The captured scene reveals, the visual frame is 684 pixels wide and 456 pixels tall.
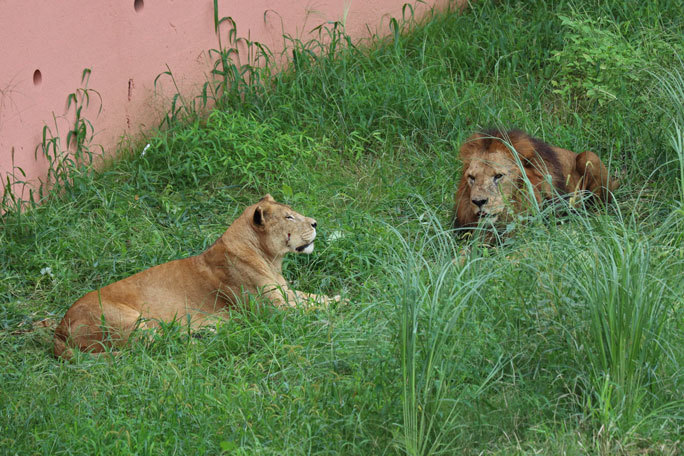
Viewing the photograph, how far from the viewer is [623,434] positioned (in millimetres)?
3475

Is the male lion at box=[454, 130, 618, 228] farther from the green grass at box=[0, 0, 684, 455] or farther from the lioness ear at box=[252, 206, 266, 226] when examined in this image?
the lioness ear at box=[252, 206, 266, 226]

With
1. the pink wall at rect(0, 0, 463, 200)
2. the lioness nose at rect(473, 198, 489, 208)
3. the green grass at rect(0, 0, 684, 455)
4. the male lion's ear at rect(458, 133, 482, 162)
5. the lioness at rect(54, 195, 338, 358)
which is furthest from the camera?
the pink wall at rect(0, 0, 463, 200)

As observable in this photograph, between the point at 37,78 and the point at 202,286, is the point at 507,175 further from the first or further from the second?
the point at 37,78

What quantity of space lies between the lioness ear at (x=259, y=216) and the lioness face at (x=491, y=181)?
52.9 inches

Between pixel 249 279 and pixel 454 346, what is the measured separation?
7.34ft

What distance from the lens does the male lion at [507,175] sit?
5781mm

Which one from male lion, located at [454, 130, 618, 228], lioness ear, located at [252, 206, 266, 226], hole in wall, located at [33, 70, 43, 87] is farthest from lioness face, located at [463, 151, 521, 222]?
hole in wall, located at [33, 70, 43, 87]

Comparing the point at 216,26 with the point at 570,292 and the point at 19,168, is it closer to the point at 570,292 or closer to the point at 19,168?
the point at 19,168

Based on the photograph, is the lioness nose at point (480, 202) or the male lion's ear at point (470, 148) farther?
the male lion's ear at point (470, 148)

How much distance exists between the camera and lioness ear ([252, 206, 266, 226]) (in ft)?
18.2

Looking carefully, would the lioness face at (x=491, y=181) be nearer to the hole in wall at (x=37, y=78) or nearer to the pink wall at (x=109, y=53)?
the pink wall at (x=109, y=53)

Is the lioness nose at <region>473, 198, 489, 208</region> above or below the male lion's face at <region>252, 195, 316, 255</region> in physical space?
below

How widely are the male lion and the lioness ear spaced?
4.41ft

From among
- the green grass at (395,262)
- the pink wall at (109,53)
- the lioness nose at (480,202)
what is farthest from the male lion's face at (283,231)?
the pink wall at (109,53)
